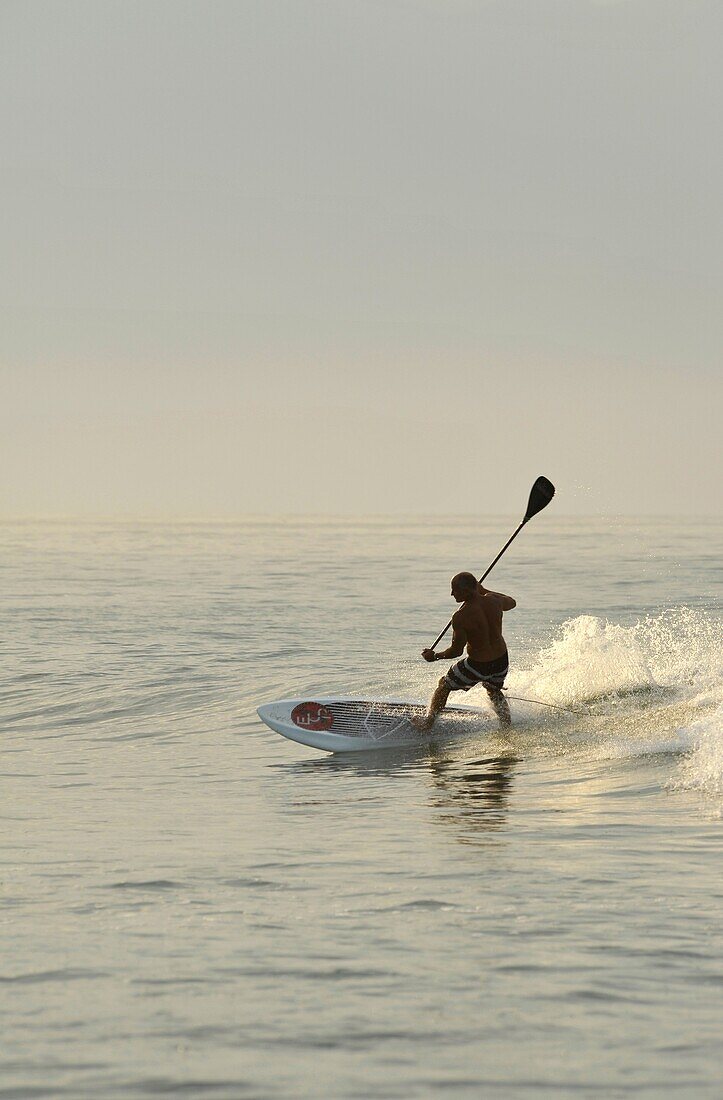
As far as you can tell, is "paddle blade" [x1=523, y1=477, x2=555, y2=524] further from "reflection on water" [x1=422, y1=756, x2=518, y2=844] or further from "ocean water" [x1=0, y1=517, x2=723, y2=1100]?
"reflection on water" [x1=422, y1=756, x2=518, y2=844]

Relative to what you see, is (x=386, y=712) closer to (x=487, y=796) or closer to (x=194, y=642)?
(x=487, y=796)

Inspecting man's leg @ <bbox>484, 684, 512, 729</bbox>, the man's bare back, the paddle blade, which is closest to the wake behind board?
man's leg @ <bbox>484, 684, 512, 729</bbox>

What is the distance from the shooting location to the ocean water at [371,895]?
5.46m

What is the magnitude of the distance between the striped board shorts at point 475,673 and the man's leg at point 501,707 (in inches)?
11.9

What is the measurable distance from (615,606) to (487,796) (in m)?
27.9

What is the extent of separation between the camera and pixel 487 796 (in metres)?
11.5

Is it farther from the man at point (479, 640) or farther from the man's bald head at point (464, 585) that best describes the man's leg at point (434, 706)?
the man's bald head at point (464, 585)

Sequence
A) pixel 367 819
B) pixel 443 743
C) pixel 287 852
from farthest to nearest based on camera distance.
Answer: pixel 443 743 → pixel 367 819 → pixel 287 852

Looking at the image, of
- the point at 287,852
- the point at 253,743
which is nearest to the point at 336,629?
the point at 253,743

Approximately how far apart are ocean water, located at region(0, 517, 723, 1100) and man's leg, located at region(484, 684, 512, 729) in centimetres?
23

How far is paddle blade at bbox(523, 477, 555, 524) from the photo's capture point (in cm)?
1638

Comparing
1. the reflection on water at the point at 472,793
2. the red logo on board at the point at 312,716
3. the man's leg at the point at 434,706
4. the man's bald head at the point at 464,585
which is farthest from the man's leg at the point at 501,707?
the red logo on board at the point at 312,716

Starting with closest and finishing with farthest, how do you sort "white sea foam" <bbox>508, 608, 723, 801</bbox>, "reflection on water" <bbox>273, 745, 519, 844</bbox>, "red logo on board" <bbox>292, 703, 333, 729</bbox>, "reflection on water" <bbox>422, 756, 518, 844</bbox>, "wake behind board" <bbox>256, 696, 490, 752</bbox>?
"reflection on water" <bbox>422, 756, 518, 844</bbox> → "reflection on water" <bbox>273, 745, 519, 844</bbox> → "white sea foam" <bbox>508, 608, 723, 801</bbox> → "wake behind board" <bbox>256, 696, 490, 752</bbox> → "red logo on board" <bbox>292, 703, 333, 729</bbox>

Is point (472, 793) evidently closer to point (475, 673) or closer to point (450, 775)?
point (450, 775)
